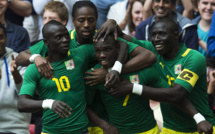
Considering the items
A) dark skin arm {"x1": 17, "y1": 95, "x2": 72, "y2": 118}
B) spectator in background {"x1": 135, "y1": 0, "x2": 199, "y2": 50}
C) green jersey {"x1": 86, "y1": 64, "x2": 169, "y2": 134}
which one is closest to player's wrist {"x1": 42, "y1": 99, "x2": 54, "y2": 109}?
dark skin arm {"x1": 17, "y1": 95, "x2": 72, "y2": 118}

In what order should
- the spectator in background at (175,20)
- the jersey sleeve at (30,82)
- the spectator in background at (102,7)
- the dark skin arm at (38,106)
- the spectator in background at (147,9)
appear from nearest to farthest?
1. the dark skin arm at (38,106)
2. the jersey sleeve at (30,82)
3. the spectator in background at (175,20)
4. the spectator in background at (147,9)
5. the spectator in background at (102,7)

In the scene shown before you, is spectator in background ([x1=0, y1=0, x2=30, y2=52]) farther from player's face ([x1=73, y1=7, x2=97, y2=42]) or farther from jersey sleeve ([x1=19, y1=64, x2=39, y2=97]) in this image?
jersey sleeve ([x1=19, y1=64, x2=39, y2=97])

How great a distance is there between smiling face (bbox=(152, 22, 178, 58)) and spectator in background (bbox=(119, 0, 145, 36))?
2.55 metres

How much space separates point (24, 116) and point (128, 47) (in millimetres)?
1773

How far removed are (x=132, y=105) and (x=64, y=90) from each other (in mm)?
744

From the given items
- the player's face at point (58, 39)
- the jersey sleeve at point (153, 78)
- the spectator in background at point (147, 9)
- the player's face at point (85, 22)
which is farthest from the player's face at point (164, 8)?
the player's face at point (58, 39)

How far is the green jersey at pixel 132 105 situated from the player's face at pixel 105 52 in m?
0.21

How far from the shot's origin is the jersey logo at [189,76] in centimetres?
458

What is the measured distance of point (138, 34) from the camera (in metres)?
6.61

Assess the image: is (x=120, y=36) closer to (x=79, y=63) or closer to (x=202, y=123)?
(x=79, y=63)

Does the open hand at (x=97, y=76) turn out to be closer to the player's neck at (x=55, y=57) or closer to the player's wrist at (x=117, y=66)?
the player's wrist at (x=117, y=66)

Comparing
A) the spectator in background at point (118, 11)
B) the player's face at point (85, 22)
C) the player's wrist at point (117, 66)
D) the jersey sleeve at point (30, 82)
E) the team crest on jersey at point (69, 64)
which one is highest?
the player's face at point (85, 22)

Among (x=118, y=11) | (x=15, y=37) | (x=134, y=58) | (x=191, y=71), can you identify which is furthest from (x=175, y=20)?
(x=15, y=37)

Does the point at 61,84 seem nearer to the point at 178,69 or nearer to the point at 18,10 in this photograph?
the point at 178,69
